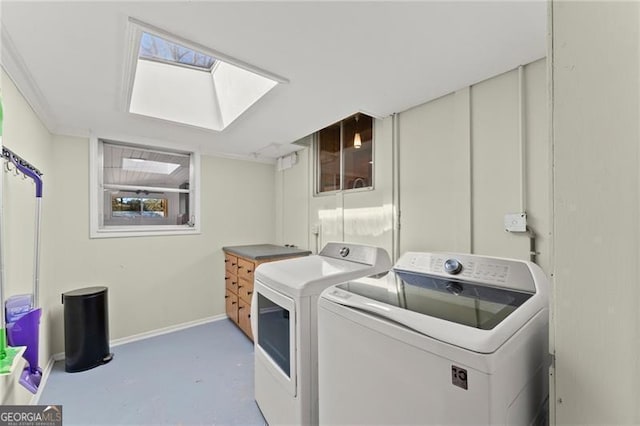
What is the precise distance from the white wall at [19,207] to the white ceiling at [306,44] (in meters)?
0.17

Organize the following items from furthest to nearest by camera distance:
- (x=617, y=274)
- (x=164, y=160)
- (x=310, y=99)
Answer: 1. (x=164, y=160)
2. (x=310, y=99)
3. (x=617, y=274)

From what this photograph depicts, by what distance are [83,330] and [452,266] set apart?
3.11 m

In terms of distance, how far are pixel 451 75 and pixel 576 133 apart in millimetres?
1163

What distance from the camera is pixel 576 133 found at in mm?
678

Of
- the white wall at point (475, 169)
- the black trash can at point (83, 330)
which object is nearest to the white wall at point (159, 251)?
the black trash can at point (83, 330)

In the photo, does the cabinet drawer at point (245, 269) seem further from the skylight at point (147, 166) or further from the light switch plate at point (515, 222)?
the light switch plate at point (515, 222)

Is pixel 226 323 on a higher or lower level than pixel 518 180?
lower

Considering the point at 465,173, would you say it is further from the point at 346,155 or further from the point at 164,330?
the point at 164,330

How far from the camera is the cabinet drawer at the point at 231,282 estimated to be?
3.18 m

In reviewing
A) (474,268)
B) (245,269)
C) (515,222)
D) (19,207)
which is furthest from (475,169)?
(19,207)

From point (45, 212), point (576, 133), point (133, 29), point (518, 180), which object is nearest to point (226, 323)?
point (45, 212)

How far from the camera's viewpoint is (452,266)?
4.67 feet

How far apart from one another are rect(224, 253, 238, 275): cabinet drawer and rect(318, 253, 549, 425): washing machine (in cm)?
225

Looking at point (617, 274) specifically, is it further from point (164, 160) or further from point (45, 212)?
point (164, 160)
